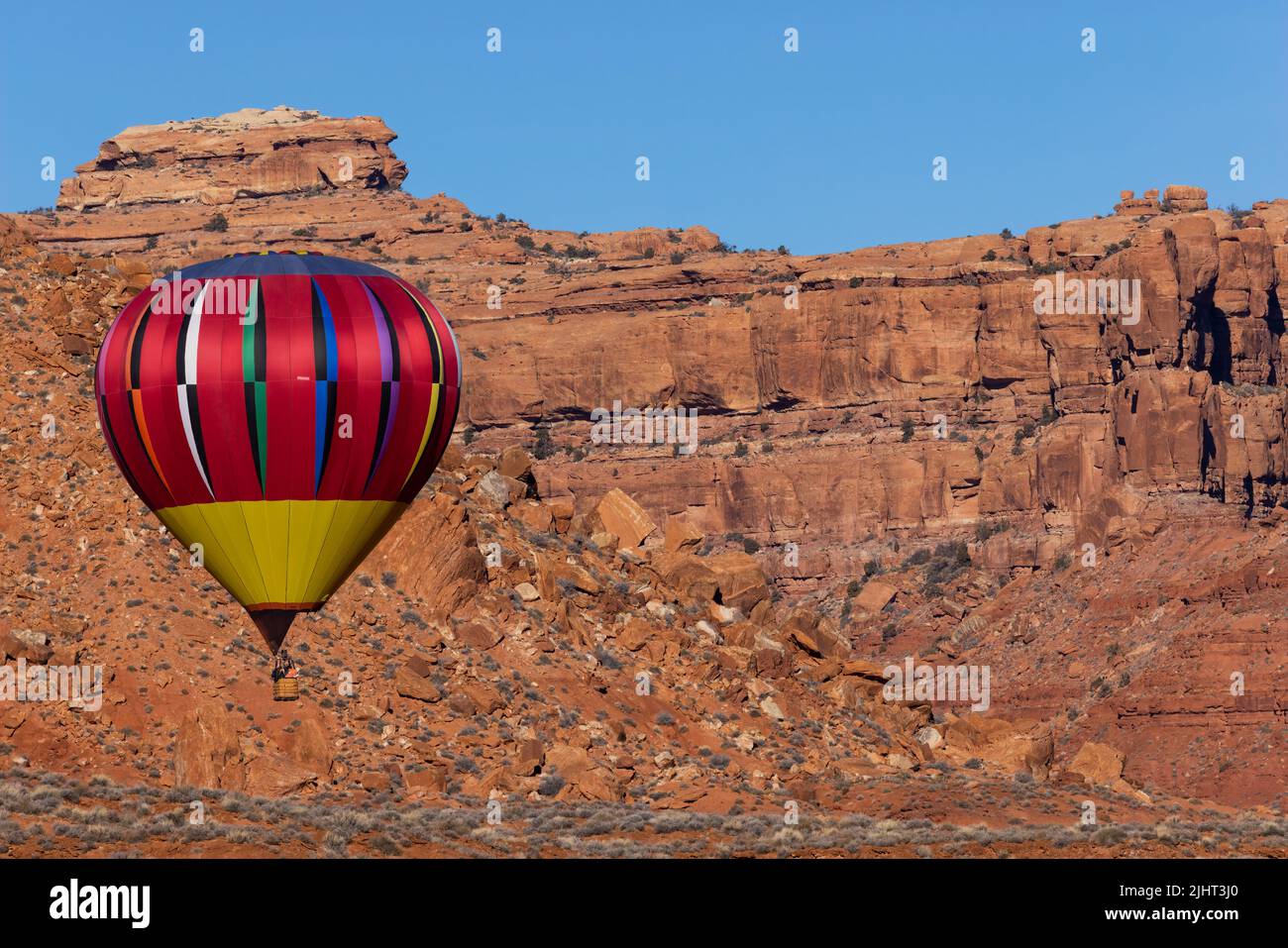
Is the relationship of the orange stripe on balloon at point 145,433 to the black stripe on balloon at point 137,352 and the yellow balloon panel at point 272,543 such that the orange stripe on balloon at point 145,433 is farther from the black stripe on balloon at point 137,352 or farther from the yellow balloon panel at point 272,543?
the yellow balloon panel at point 272,543

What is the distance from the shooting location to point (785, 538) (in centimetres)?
16850

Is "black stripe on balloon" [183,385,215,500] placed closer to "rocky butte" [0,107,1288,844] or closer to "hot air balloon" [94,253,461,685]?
"hot air balloon" [94,253,461,685]

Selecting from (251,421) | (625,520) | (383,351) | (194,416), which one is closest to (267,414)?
(251,421)

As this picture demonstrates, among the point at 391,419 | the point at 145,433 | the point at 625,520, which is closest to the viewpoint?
the point at 145,433

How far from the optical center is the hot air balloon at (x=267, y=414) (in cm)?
5147

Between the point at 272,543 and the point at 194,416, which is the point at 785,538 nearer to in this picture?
the point at 272,543

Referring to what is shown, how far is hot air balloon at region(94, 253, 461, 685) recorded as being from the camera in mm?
51469

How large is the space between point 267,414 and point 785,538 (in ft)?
388

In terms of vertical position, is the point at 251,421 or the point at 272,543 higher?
the point at 251,421

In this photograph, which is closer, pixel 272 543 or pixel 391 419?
pixel 272 543

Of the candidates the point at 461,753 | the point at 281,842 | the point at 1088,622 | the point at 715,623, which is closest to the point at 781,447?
the point at 1088,622
